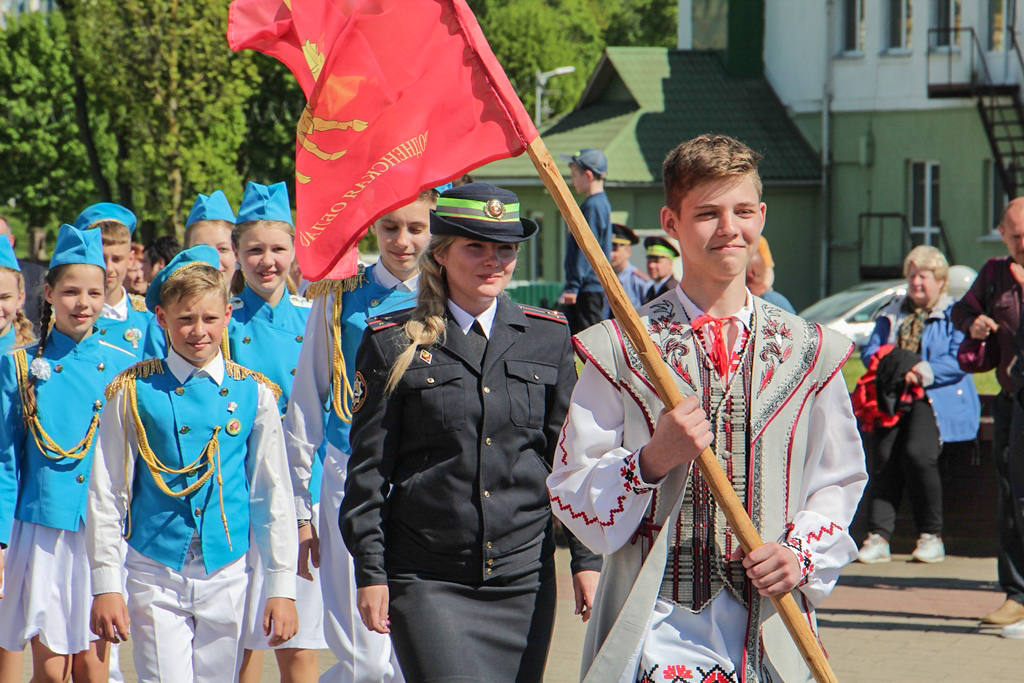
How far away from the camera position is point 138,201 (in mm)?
31516

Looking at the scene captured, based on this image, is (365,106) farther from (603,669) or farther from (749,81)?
(749,81)

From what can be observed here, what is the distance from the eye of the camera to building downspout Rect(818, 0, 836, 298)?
1304 inches

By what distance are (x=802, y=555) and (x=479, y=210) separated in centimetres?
153

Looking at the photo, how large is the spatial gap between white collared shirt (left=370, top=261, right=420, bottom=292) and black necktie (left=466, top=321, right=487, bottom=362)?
123 cm

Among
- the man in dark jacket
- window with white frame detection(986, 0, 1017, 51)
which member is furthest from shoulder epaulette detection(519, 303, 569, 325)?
window with white frame detection(986, 0, 1017, 51)

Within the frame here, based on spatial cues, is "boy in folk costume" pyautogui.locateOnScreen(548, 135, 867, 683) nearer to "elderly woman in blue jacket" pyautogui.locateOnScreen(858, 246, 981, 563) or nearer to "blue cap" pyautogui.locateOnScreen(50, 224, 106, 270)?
"blue cap" pyautogui.locateOnScreen(50, 224, 106, 270)

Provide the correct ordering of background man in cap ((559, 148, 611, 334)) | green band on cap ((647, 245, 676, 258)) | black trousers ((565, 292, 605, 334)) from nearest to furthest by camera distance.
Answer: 1. background man in cap ((559, 148, 611, 334))
2. black trousers ((565, 292, 605, 334))
3. green band on cap ((647, 245, 676, 258))

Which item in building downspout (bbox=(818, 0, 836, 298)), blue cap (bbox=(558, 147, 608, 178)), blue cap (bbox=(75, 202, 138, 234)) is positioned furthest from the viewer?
building downspout (bbox=(818, 0, 836, 298))

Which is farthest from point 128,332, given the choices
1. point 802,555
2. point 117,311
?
point 802,555

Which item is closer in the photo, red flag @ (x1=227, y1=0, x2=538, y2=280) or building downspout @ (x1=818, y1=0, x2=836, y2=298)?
red flag @ (x1=227, y1=0, x2=538, y2=280)

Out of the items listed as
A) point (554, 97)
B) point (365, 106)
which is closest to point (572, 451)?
point (365, 106)

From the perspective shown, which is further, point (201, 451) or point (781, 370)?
point (201, 451)

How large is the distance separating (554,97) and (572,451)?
179ft

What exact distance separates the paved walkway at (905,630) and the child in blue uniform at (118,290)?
5.74 ft
